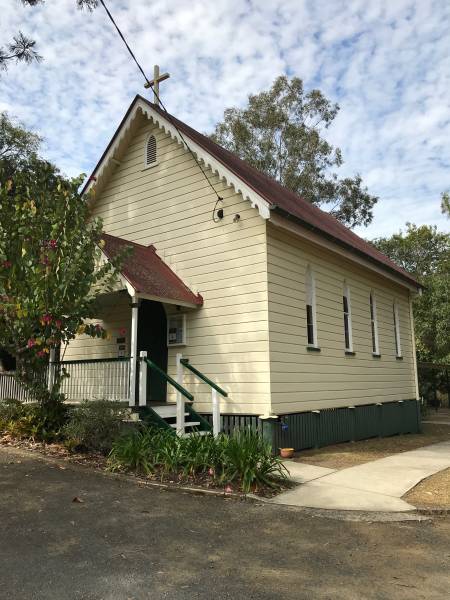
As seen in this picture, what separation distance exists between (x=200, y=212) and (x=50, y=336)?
15.5 ft

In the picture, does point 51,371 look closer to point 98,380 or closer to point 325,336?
point 98,380

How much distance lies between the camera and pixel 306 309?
41.5 feet

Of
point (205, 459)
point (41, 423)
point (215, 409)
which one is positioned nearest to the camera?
point (205, 459)

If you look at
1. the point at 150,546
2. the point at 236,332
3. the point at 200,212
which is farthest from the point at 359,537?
the point at 200,212

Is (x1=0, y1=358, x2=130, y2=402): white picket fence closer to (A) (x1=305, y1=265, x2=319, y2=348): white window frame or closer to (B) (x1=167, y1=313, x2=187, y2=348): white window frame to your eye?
(B) (x1=167, y1=313, x2=187, y2=348): white window frame

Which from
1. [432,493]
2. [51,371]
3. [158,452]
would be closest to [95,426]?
[158,452]

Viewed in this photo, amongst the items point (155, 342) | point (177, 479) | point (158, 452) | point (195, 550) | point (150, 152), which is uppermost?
point (150, 152)

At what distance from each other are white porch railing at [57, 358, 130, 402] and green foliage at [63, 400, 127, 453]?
0.57m

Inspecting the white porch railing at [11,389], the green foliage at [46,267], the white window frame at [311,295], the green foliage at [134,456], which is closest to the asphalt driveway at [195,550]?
the green foliage at [134,456]

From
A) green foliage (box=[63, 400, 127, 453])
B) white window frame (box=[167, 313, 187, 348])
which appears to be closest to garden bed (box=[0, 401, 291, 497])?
green foliage (box=[63, 400, 127, 453])

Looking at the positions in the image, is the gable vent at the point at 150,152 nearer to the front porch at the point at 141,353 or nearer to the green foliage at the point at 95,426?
the front porch at the point at 141,353

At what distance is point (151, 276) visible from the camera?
11.6 meters

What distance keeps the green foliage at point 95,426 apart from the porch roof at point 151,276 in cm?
232

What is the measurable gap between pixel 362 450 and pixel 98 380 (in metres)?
6.27
